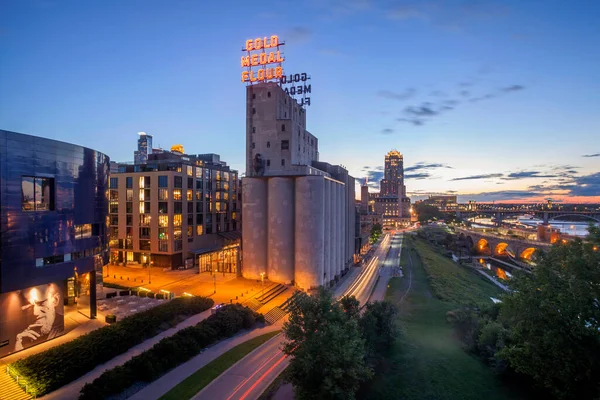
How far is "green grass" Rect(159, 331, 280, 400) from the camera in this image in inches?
1101

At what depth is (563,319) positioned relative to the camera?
76.5ft

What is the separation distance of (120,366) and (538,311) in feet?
115

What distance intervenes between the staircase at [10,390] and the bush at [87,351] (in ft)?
2.59

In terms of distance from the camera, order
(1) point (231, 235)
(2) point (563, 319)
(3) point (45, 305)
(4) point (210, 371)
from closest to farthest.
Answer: (2) point (563, 319) → (4) point (210, 371) → (3) point (45, 305) → (1) point (231, 235)

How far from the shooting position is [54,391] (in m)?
27.8

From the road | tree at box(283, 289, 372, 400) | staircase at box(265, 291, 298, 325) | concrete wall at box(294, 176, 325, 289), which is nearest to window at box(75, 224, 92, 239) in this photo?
the road

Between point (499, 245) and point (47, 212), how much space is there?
15065 cm

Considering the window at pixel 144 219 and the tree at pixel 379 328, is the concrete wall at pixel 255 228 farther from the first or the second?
the tree at pixel 379 328

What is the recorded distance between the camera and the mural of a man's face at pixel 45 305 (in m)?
35.1

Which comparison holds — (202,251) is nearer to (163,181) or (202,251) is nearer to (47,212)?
(163,181)

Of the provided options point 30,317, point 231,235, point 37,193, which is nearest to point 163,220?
point 231,235

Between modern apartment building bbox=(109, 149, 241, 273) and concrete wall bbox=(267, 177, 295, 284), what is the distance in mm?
13684

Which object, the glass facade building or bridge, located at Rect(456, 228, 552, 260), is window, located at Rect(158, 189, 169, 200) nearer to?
the glass facade building

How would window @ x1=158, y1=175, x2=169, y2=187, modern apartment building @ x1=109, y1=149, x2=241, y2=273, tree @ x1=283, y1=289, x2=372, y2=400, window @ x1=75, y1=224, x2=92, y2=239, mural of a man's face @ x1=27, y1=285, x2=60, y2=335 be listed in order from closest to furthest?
tree @ x1=283, y1=289, x2=372, y2=400 < mural of a man's face @ x1=27, y1=285, x2=60, y2=335 < window @ x1=75, y1=224, x2=92, y2=239 < window @ x1=158, y1=175, x2=169, y2=187 < modern apartment building @ x1=109, y1=149, x2=241, y2=273
